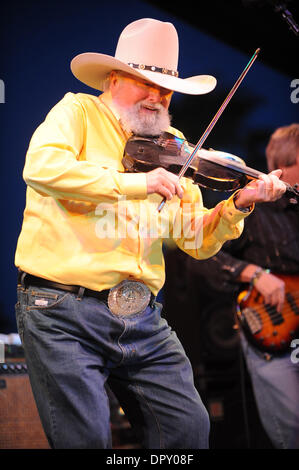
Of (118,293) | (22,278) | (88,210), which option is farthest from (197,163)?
(22,278)

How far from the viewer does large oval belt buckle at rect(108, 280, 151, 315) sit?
193cm

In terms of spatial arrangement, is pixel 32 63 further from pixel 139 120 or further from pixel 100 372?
pixel 100 372

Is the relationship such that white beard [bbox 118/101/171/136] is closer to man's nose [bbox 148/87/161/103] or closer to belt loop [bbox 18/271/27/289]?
man's nose [bbox 148/87/161/103]

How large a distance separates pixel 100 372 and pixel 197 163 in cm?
92

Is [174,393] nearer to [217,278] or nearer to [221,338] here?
[217,278]

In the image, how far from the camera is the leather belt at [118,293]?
1.87 m

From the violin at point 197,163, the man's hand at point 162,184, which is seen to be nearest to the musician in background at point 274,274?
the violin at point 197,163

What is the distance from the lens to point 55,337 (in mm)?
1802

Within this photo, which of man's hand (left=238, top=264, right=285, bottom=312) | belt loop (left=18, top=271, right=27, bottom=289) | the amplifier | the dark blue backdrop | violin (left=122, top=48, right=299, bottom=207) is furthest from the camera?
man's hand (left=238, top=264, right=285, bottom=312)

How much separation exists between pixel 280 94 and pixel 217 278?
6.89ft

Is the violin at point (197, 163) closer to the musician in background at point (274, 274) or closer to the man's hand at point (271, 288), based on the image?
the musician in background at point (274, 274)

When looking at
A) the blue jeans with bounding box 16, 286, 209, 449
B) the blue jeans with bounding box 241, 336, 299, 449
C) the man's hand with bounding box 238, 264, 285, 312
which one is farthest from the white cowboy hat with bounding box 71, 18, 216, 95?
the blue jeans with bounding box 241, 336, 299, 449

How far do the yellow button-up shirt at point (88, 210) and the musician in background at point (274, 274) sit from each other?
1.32m
